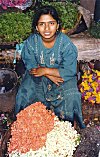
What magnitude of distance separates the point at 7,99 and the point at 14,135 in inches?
57.0

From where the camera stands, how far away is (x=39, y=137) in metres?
4.44

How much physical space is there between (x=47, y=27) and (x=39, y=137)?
1602 millimetres

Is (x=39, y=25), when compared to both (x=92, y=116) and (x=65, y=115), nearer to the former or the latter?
(x=65, y=115)

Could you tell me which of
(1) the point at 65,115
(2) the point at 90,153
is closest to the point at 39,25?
(1) the point at 65,115

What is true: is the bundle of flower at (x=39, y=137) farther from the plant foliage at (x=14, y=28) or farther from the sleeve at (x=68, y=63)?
the plant foliage at (x=14, y=28)

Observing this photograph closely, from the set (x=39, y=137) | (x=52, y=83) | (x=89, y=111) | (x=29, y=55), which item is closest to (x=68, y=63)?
(x=52, y=83)

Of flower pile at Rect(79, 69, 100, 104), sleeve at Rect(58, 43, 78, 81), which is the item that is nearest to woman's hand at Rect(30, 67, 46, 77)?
sleeve at Rect(58, 43, 78, 81)

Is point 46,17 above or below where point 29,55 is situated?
above

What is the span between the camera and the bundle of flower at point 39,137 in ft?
14.5

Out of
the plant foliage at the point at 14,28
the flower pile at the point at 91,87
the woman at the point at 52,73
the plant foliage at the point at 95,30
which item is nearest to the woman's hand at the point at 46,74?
the woman at the point at 52,73

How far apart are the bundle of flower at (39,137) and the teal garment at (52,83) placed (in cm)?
72

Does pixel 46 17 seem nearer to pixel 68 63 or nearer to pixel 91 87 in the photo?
pixel 68 63

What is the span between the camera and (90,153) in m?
5.40

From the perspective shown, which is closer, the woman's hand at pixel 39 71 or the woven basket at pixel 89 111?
the woman's hand at pixel 39 71
